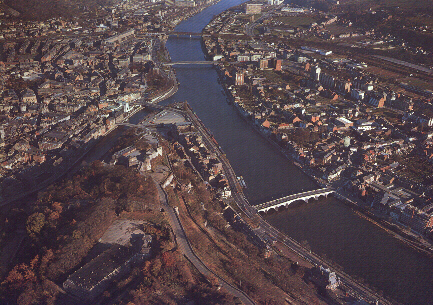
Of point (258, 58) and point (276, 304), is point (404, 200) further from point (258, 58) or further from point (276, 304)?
point (258, 58)

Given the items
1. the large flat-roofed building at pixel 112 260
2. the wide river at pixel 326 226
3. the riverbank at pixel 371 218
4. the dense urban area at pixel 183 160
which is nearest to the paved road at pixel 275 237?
the dense urban area at pixel 183 160

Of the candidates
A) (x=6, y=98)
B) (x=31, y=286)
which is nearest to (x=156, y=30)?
(x=6, y=98)

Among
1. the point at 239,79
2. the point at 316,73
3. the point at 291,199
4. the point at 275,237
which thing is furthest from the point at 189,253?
the point at 316,73

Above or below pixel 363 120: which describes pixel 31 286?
above

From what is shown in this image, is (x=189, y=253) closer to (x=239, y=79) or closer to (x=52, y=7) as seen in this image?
(x=239, y=79)

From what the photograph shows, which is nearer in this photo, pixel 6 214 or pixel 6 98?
pixel 6 214

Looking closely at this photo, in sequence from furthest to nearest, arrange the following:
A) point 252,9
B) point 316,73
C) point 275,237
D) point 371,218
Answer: point 252,9 → point 316,73 → point 371,218 → point 275,237

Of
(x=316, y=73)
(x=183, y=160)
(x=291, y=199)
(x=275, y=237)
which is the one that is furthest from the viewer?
(x=316, y=73)
